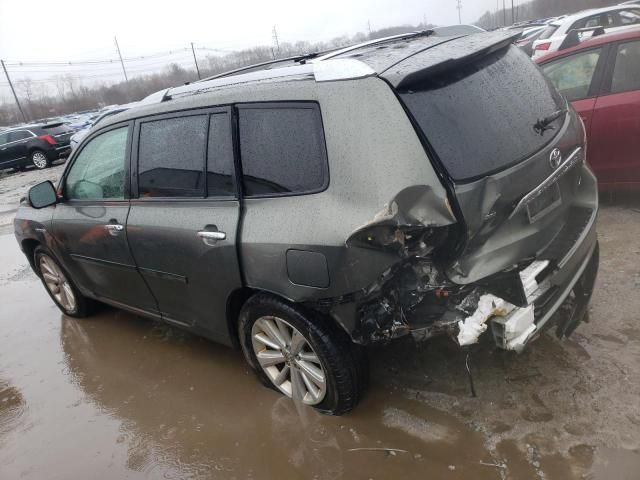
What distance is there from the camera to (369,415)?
2.70m

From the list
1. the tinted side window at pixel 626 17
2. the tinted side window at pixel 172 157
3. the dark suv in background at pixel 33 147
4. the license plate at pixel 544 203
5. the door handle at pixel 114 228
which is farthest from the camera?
the dark suv in background at pixel 33 147

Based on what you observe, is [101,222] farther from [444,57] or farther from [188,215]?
[444,57]

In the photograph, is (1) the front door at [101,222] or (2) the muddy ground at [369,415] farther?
(1) the front door at [101,222]

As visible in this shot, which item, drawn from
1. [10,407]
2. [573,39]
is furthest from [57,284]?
[573,39]

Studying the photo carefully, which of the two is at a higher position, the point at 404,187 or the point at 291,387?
the point at 404,187

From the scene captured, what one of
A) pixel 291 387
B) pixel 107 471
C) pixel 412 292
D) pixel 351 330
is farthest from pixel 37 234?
pixel 412 292

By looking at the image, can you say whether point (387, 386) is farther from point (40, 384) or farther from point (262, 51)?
point (262, 51)

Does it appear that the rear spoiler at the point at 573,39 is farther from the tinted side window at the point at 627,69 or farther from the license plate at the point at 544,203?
the license plate at the point at 544,203

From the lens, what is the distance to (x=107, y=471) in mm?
2699

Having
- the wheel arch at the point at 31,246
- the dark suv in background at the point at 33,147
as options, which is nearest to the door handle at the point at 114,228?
the wheel arch at the point at 31,246

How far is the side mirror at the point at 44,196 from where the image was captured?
3836 millimetres

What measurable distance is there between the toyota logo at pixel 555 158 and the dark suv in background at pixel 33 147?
61.3ft

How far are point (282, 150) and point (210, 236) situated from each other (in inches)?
24.8

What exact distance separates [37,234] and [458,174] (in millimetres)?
3708
